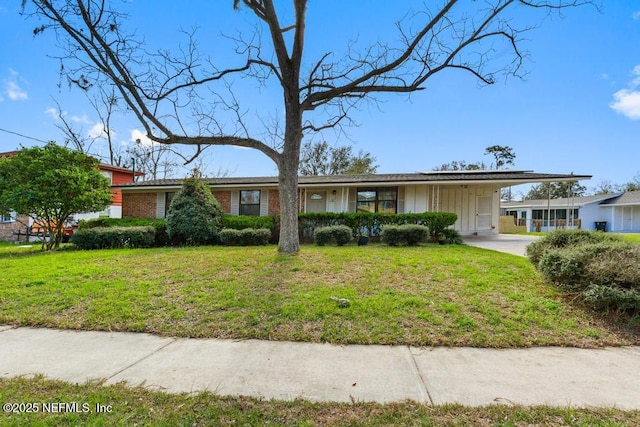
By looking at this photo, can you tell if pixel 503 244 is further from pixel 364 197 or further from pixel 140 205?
pixel 140 205

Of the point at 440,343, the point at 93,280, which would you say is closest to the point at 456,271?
the point at 440,343

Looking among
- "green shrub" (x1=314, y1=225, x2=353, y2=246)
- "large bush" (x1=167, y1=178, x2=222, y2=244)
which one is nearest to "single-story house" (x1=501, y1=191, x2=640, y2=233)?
"green shrub" (x1=314, y1=225, x2=353, y2=246)

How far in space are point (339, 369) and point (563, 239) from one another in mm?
5749

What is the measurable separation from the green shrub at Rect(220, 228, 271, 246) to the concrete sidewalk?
26.2ft

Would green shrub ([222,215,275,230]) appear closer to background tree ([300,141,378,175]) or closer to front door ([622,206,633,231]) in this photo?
background tree ([300,141,378,175])

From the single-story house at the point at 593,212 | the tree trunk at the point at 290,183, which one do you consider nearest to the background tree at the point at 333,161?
the single-story house at the point at 593,212

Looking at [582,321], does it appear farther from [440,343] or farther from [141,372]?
[141,372]

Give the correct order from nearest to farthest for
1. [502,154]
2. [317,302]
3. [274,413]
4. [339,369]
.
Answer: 1. [274,413]
2. [339,369]
3. [317,302]
4. [502,154]

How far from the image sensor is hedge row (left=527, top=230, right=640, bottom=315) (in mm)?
4227

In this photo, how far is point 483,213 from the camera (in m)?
16.0

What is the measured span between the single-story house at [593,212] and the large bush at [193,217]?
80.3ft

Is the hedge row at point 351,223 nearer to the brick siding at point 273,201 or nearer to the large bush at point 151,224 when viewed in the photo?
the large bush at point 151,224

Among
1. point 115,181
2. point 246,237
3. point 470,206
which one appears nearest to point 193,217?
point 246,237

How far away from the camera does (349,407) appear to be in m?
2.37
